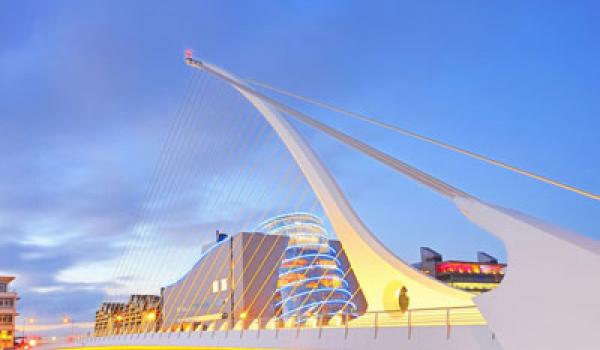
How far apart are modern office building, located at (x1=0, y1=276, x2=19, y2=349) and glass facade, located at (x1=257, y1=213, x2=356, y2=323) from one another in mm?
50852

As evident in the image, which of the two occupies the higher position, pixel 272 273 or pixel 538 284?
pixel 272 273

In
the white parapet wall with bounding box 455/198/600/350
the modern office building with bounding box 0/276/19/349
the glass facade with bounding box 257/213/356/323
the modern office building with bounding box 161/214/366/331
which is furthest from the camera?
the modern office building with bounding box 0/276/19/349

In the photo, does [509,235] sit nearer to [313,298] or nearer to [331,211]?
[331,211]

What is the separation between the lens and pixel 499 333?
8.23 m

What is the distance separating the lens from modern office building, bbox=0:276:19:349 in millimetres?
88438

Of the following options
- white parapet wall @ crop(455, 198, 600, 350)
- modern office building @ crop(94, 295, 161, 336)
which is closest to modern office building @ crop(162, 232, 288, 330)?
modern office building @ crop(94, 295, 161, 336)

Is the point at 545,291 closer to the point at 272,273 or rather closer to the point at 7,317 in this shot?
→ the point at 272,273

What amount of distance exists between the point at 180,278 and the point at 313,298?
60.3 feet

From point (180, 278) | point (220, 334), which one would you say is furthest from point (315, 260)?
point (220, 334)

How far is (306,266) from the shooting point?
53.8 m

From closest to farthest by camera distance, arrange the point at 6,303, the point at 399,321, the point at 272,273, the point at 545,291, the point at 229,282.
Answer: the point at 545,291, the point at 399,321, the point at 272,273, the point at 229,282, the point at 6,303

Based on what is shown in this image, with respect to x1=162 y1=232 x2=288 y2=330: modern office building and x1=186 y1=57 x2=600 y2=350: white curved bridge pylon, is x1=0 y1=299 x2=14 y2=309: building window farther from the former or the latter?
x1=186 y1=57 x2=600 y2=350: white curved bridge pylon

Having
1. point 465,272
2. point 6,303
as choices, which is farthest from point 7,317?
point 465,272

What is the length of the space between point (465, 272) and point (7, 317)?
6561 centimetres
